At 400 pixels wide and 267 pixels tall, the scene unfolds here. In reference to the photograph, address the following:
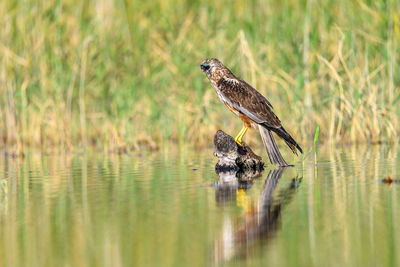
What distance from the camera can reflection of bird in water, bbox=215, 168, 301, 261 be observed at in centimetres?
417

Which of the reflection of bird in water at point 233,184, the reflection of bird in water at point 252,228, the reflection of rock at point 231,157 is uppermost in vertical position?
the reflection of rock at point 231,157

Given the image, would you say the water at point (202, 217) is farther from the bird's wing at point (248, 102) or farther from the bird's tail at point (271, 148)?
the bird's wing at point (248, 102)

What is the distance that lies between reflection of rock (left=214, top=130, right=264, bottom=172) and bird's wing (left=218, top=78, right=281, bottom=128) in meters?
0.43

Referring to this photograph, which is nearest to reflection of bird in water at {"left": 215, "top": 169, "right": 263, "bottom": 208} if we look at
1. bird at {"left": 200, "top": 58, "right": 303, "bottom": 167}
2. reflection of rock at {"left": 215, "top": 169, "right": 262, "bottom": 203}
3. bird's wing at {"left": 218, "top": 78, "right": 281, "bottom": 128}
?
reflection of rock at {"left": 215, "top": 169, "right": 262, "bottom": 203}

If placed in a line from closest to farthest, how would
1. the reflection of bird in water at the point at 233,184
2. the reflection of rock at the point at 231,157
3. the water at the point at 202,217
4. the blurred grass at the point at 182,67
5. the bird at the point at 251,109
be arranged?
the water at the point at 202,217
the reflection of bird in water at the point at 233,184
the reflection of rock at the point at 231,157
the bird at the point at 251,109
the blurred grass at the point at 182,67

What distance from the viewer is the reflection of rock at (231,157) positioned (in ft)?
27.4

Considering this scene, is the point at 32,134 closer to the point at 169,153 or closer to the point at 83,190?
the point at 169,153

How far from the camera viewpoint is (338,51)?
36.4 feet

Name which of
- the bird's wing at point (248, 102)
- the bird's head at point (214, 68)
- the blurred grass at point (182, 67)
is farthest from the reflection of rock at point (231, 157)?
→ the blurred grass at point (182, 67)

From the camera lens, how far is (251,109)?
8.70 m

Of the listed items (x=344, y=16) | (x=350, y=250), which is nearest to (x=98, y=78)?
(x=344, y=16)

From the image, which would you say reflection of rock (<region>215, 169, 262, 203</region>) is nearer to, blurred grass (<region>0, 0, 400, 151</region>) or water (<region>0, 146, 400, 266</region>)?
water (<region>0, 146, 400, 266</region>)

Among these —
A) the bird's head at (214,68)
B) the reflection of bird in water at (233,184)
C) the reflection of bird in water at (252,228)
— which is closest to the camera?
the reflection of bird in water at (252,228)

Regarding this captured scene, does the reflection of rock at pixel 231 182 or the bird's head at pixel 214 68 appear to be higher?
the bird's head at pixel 214 68
